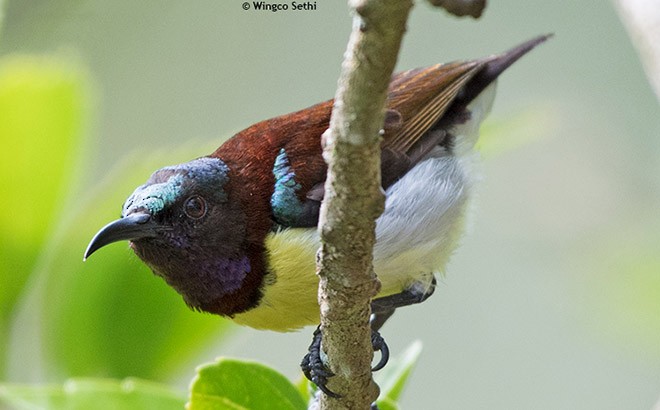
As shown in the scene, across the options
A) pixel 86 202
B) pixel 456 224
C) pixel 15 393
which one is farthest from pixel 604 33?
pixel 15 393

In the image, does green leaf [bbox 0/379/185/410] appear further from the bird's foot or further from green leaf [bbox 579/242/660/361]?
green leaf [bbox 579/242/660/361]

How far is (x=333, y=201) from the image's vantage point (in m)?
1.62

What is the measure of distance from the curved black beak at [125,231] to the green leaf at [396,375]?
2.36ft

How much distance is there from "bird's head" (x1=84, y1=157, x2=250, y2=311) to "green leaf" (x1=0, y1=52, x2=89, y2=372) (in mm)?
258

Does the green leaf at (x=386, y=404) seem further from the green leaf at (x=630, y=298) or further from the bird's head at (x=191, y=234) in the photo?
the green leaf at (x=630, y=298)

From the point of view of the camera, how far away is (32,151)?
265 centimetres

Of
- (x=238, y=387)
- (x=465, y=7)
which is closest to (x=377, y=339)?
(x=238, y=387)

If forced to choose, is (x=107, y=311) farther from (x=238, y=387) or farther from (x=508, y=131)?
(x=508, y=131)

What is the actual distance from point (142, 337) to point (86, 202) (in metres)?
0.41

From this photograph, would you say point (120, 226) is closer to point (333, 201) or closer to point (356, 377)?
point (356, 377)

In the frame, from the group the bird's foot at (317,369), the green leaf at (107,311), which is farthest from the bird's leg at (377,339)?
the green leaf at (107,311)

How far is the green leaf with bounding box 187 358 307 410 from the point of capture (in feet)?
6.67

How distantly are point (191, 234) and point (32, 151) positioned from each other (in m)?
0.53

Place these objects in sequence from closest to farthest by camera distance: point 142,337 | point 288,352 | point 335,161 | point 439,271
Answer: point 335,161 < point 142,337 < point 439,271 < point 288,352
